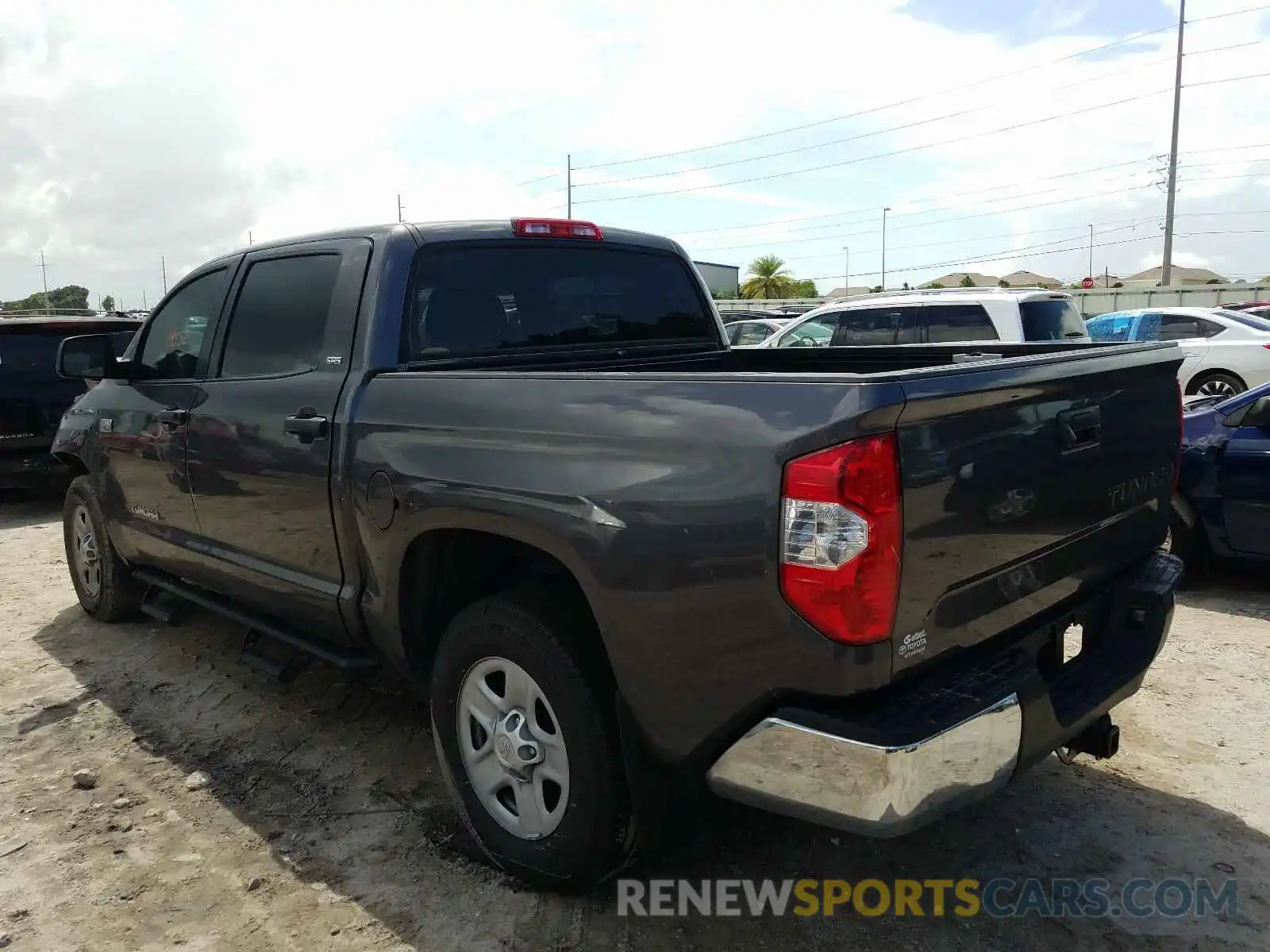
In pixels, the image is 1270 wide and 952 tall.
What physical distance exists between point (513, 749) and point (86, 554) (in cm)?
389

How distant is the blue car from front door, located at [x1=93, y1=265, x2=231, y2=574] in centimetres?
488

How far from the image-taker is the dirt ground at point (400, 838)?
265 centimetres

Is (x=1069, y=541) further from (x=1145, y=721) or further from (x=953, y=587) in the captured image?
(x=1145, y=721)

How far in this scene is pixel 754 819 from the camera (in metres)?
3.15

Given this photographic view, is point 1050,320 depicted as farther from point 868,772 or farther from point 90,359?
point 868,772

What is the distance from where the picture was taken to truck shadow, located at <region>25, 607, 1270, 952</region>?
262 centimetres

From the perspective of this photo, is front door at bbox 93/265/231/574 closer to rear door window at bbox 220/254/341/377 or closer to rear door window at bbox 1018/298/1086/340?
rear door window at bbox 220/254/341/377

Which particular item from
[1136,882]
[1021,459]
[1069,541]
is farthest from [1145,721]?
[1021,459]

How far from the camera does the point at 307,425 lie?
10.8 ft

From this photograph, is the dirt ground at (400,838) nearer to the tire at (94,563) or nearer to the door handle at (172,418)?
the tire at (94,563)

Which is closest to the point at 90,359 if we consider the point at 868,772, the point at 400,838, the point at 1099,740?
the point at 400,838

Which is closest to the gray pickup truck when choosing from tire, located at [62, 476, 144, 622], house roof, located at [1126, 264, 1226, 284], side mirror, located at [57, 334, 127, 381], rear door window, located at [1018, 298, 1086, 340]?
side mirror, located at [57, 334, 127, 381]

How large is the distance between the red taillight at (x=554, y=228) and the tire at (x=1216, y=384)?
11655 millimetres

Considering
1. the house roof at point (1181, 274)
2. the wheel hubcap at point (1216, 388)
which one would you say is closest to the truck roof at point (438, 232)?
the wheel hubcap at point (1216, 388)
